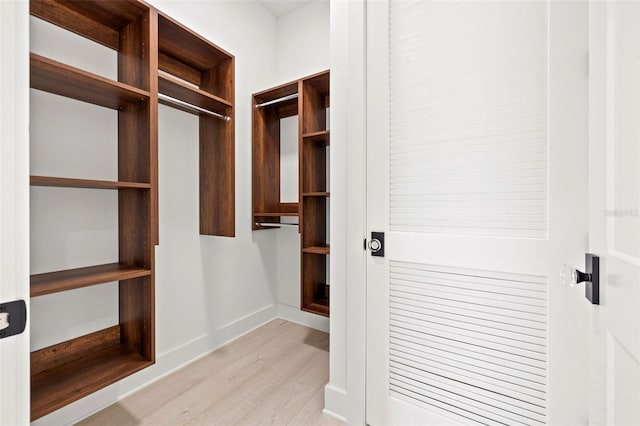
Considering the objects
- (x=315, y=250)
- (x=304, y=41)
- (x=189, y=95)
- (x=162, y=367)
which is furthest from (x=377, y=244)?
(x=304, y=41)

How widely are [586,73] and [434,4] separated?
25.3 inches

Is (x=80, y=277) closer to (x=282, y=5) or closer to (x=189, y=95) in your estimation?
(x=189, y=95)

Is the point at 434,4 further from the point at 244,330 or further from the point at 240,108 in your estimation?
the point at 244,330

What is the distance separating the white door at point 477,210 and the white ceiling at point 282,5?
62.7 inches

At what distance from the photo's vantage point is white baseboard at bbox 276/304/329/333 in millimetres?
2582

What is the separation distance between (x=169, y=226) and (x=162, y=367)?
917 mm

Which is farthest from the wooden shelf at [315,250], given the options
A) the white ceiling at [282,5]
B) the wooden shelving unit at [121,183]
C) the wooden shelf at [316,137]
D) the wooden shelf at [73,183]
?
the white ceiling at [282,5]

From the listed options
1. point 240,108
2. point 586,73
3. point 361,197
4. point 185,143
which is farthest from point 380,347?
point 240,108

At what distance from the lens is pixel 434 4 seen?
123 centimetres

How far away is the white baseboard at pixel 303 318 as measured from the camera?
2582 mm

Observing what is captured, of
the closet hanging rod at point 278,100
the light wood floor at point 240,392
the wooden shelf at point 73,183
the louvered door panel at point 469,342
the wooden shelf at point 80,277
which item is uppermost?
the closet hanging rod at point 278,100
